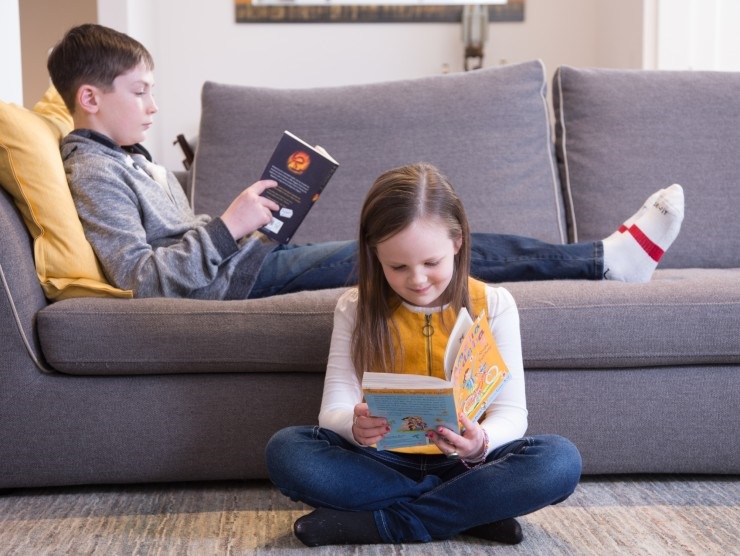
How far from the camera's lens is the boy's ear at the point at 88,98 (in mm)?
2039

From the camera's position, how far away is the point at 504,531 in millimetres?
1507

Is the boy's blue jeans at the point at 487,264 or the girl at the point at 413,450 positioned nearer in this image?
the girl at the point at 413,450

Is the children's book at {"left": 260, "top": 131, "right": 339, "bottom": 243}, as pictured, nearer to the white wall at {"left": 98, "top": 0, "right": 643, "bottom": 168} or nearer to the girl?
the girl

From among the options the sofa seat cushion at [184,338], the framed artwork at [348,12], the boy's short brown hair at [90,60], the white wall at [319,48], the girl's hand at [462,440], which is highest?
the framed artwork at [348,12]

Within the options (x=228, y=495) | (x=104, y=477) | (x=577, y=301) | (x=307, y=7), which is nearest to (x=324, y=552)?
(x=228, y=495)

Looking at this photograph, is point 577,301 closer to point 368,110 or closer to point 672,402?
point 672,402

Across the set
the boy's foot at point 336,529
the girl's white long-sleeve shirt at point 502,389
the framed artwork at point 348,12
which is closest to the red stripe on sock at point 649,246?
the girl's white long-sleeve shirt at point 502,389

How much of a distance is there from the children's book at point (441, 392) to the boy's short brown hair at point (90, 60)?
3.36 ft

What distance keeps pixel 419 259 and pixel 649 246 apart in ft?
2.70

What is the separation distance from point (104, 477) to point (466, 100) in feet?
4.71

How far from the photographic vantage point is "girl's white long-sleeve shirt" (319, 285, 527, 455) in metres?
1.52

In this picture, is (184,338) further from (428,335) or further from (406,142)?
(406,142)

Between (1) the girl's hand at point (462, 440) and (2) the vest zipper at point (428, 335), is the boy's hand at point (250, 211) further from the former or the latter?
(1) the girl's hand at point (462, 440)

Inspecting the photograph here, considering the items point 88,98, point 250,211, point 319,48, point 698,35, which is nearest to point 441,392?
point 250,211
